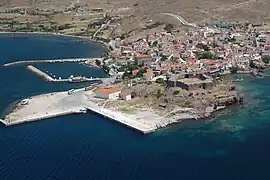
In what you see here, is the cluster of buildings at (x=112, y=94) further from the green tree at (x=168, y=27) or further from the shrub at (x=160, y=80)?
the green tree at (x=168, y=27)

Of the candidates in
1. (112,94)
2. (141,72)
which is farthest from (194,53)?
(112,94)

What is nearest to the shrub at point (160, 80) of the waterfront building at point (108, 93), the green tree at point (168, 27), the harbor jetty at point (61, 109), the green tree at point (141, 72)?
the green tree at point (141, 72)

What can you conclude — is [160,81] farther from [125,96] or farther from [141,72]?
[125,96]

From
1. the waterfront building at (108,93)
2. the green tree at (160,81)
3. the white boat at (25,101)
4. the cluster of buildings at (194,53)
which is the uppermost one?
the cluster of buildings at (194,53)

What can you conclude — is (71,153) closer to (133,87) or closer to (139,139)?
(139,139)

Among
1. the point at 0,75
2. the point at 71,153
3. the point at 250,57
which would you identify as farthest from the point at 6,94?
the point at 250,57

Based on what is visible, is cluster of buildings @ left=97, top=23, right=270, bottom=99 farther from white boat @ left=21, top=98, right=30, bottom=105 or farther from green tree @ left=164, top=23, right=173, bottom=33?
white boat @ left=21, top=98, right=30, bottom=105

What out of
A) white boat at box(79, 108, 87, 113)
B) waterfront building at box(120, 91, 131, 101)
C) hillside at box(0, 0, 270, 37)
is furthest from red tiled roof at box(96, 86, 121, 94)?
hillside at box(0, 0, 270, 37)
